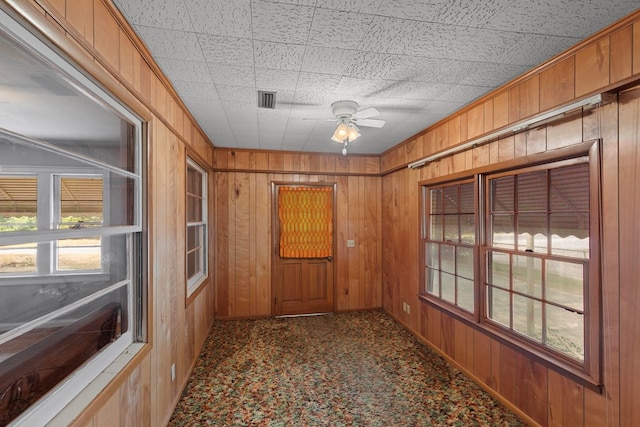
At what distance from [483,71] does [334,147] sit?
7.82 feet

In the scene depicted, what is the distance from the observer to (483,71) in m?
2.01

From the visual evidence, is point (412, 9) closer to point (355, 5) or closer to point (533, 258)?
point (355, 5)

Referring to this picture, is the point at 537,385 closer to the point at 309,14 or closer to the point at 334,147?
the point at 309,14

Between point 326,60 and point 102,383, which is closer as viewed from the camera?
point 102,383

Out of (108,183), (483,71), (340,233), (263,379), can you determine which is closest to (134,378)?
(108,183)

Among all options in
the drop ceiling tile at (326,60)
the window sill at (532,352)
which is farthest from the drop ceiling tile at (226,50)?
the window sill at (532,352)

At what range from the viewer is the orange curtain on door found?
176 inches

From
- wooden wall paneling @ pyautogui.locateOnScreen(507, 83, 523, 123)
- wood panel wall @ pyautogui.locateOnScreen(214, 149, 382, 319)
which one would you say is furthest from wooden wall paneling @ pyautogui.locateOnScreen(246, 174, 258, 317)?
wooden wall paneling @ pyautogui.locateOnScreen(507, 83, 523, 123)

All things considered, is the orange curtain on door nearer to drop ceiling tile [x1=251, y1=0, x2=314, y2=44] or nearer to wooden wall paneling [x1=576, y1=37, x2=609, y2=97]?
drop ceiling tile [x1=251, y1=0, x2=314, y2=44]

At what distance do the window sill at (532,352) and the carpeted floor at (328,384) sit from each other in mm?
524

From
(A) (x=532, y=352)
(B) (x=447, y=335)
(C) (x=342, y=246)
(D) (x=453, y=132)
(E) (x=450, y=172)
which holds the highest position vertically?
(D) (x=453, y=132)

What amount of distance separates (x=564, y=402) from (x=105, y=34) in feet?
11.0

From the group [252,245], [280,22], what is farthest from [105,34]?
[252,245]

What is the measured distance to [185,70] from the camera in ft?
6.56
